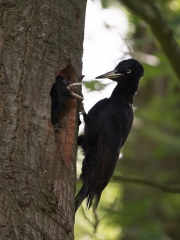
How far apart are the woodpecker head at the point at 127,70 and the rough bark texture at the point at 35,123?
5.86 ft

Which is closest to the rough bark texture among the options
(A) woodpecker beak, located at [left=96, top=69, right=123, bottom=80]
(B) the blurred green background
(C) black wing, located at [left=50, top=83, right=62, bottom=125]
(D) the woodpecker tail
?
(C) black wing, located at [left=50, top=83, right=62, bottom=125]

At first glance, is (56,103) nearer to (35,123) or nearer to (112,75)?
(35,123)

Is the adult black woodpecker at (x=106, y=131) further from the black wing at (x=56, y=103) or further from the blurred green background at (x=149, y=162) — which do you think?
the black wing at (x=56, y=103)

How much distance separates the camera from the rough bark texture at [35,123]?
3395mm

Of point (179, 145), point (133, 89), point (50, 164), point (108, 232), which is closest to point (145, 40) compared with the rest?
point (133, 89)

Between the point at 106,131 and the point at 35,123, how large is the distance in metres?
2.08

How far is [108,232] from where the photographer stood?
11.5 metres

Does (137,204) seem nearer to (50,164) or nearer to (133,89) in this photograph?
(133,89)

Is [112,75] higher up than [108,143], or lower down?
higher up

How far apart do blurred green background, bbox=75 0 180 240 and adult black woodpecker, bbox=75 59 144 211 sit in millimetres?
359

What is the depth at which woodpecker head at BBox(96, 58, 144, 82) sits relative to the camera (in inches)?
248

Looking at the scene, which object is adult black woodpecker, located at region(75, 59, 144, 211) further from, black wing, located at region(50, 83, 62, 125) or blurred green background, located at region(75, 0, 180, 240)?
black wing, located at region(50, 83, 62, 125)

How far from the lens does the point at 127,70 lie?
635 centimetres

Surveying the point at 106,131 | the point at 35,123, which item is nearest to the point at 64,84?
the point at 35,123
